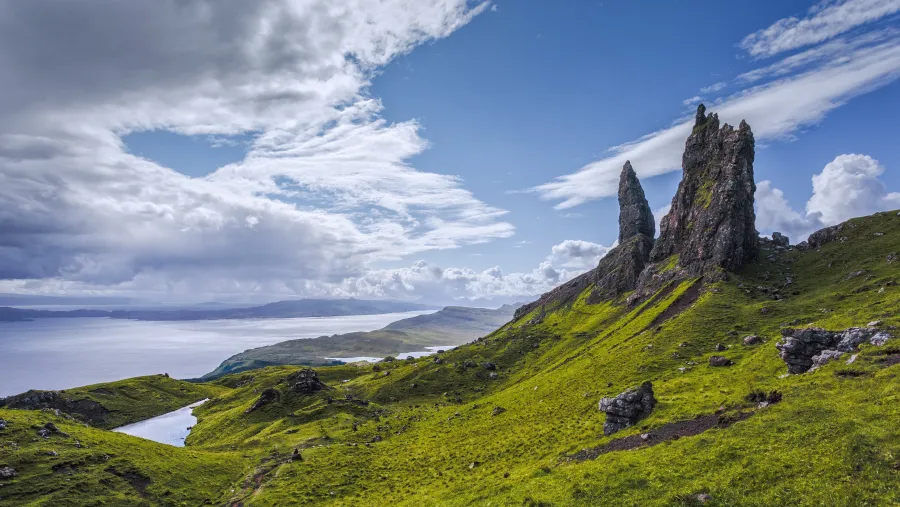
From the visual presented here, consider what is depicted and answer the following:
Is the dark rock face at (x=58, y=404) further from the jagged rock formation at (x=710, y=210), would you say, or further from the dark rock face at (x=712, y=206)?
the dark rock face at (x=712, y=206)

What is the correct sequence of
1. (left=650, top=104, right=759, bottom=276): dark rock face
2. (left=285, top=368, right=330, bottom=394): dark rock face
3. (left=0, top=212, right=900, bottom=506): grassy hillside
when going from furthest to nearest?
(left=285, top=368, right=330, bottom=394): dark rock face < (left=650, top=104, right=759, bottom=276): dark rock face < (left=0, top=212, right=900, bottom=506): grassy hillside

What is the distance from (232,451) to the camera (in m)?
95.1

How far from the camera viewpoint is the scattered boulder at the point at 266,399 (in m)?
125

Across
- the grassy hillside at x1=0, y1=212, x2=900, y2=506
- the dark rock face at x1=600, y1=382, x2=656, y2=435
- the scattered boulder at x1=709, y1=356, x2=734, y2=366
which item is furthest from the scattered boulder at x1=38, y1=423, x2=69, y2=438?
the scattered boulder at x1=709, y1=356, x2=734, y2=366

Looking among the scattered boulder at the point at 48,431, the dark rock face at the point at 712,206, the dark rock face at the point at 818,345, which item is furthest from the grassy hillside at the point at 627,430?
the dark rock face at the point at 712,206

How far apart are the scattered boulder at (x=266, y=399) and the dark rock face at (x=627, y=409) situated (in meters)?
108

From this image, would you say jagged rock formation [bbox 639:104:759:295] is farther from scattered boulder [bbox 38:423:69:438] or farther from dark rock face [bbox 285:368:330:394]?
scattered boulder [bbox 38:423:69:438]

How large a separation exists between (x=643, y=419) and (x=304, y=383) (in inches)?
4348

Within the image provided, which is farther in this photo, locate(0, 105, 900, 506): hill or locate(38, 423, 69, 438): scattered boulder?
locate(38, 423, 69, 438): scattered boulder

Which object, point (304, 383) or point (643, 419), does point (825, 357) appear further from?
point (304, 383)

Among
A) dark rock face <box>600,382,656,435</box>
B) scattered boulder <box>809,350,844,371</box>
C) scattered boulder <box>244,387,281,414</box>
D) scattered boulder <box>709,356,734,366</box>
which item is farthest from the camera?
scattered boulder <box>244,387,281,414</box>

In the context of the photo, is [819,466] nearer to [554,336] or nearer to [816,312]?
[816,312]

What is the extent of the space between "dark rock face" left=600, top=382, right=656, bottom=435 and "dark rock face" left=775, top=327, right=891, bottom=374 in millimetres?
19060

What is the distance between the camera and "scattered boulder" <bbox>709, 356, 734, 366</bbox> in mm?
68750
